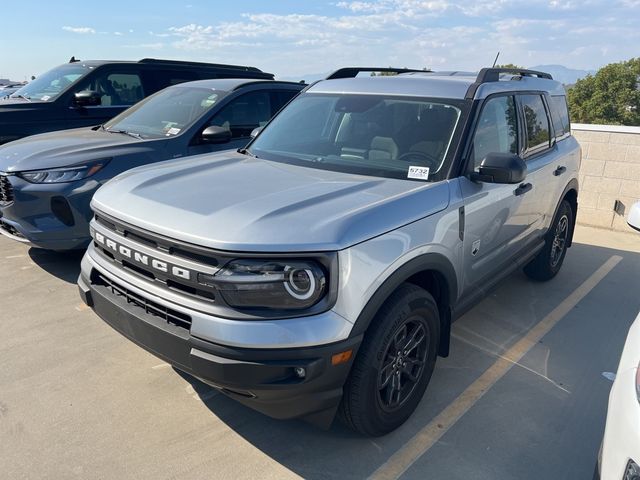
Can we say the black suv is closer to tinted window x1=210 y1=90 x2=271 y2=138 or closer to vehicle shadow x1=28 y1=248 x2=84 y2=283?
vehicle shadow x1=28 y1=248 x2=84 y2=283

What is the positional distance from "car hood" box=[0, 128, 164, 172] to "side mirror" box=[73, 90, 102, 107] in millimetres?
1694

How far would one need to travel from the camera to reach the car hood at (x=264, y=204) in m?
2.23

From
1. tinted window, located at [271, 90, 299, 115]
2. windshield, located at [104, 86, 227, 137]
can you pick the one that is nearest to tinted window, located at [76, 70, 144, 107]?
windshield, located at [104, 86, 227, 137]

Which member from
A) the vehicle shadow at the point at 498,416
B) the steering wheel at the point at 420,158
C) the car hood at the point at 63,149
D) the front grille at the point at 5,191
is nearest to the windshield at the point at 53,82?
the car hood at the point at 63,149

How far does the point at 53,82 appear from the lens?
7.25 meters

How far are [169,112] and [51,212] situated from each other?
174 cm

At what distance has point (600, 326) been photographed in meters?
4.32

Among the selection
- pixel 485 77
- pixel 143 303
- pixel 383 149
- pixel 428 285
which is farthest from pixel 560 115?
pixel 143 303

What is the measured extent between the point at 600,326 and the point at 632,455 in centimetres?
295

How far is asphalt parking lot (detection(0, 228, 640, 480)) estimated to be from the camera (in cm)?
259

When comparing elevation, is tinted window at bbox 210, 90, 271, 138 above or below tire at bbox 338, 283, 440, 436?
above

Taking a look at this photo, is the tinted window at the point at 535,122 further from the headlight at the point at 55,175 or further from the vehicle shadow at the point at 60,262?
the vehicle shadow at the point at 60,262

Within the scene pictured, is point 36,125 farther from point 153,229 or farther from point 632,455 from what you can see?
point 632,455


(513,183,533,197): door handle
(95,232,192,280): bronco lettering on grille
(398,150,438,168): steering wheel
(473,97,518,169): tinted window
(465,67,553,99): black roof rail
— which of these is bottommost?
(95,232,192,280): bronco lettering on grille
